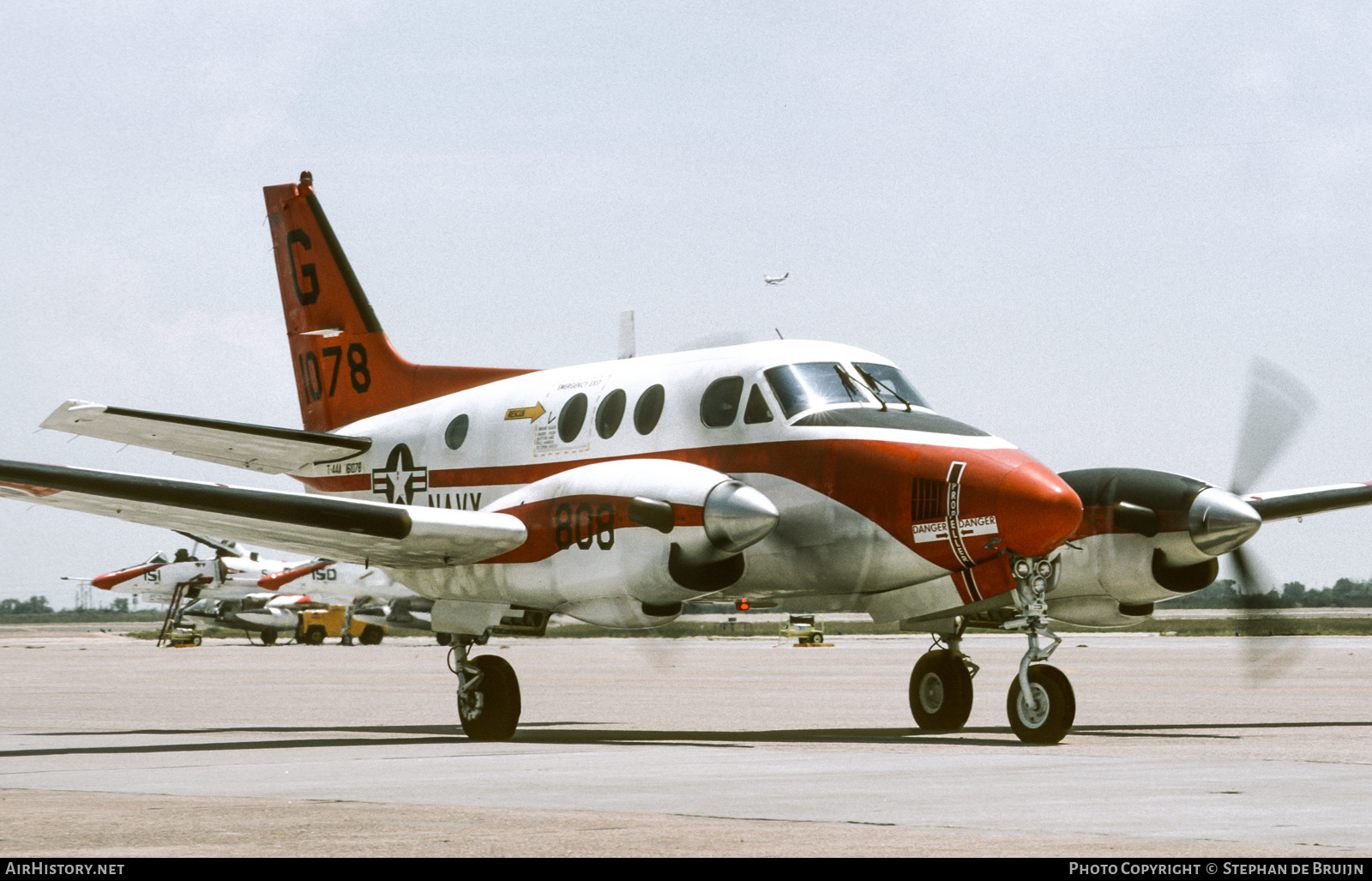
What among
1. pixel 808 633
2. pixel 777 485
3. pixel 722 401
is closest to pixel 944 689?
pixel 777 485

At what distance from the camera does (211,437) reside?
2062cm

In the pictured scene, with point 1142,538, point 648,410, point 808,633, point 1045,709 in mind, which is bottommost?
point 1045,709

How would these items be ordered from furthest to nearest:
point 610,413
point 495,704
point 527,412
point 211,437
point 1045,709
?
point 211,437
point 527,412
point 610,413
point 495,704
point 1045,709

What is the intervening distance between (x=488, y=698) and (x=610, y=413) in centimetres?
367

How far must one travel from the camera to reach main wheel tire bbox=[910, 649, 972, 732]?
63.2 feet

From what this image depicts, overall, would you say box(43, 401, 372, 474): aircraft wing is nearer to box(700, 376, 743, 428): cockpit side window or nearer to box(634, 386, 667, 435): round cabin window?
box(634, 386, 667, 435): round cabin window

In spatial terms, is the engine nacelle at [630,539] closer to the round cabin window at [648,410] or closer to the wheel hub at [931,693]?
the round cabin window at [648,410]

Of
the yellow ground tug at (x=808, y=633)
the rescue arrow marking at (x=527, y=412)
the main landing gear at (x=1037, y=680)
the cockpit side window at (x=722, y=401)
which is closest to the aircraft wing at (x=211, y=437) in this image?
the rescue arrow marking at (x=527, y=412)

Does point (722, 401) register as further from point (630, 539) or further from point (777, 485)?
point (630, 539)

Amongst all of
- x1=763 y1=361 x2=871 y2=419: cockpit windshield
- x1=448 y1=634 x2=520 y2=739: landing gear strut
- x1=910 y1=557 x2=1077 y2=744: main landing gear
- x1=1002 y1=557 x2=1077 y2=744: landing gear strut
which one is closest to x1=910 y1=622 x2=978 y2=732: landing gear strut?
x1=910 y1=557 x2=1077 y2=744: main landing gear

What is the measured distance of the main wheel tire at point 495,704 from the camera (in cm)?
1833
